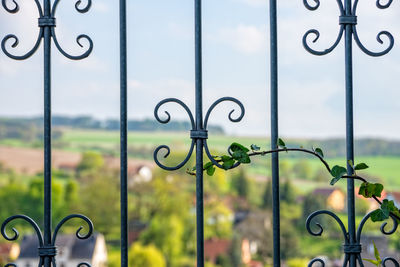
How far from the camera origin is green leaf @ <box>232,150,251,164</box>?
122 cm

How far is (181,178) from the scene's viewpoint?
106ft

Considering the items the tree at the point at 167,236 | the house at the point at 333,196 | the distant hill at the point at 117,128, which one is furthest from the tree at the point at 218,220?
the house at the point at 333,196

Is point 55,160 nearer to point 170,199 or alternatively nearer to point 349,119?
point 170,199

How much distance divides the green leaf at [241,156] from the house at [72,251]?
24.9 metres

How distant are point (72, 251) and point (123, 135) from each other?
27125 mm

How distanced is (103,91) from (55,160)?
5963mm

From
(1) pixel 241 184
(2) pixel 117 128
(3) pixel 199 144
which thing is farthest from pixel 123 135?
(1) pixel 241 184

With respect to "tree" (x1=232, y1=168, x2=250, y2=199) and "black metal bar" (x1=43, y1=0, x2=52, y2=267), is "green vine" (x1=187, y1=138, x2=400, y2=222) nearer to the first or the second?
"black metal bar" (x1=43, y1=0, x2=52, y2=267)

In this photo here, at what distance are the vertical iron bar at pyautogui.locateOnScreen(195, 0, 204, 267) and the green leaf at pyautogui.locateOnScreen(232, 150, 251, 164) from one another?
7 centimetres

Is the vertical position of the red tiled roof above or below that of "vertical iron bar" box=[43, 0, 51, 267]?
below

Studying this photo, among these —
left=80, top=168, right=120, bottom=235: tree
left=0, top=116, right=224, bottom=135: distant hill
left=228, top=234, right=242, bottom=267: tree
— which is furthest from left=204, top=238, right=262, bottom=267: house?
left=0, top=116, right=224, bottom=135: distant hill

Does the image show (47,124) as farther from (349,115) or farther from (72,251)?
(72,251)

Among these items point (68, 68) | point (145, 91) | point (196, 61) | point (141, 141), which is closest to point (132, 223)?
point (141, 141)

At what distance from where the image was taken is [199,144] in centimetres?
122
